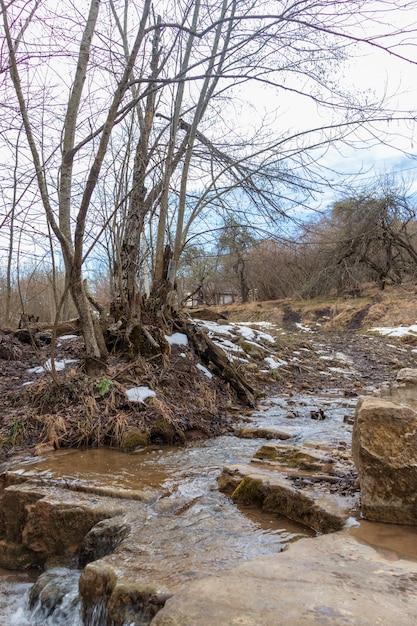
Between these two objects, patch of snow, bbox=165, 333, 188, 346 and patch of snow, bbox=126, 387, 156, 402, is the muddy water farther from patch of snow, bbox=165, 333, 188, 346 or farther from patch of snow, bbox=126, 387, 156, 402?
patch of snow, bbox=165, 333, 188, 346

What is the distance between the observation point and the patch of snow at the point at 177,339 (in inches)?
273

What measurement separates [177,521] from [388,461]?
146cm

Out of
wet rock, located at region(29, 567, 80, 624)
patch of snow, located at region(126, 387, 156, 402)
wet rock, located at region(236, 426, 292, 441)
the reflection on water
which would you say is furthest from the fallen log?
wet rock, located at region(29, 567, 80, 624)

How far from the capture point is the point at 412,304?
1717cm

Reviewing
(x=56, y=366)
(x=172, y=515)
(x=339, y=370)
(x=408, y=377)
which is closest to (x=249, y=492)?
(x=172, y=515)

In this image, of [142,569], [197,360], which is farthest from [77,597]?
[197,360]

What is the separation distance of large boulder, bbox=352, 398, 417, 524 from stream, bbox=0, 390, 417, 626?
0.39 ft

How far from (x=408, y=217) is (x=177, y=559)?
20393mm

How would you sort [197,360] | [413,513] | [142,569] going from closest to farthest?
1. [142,569]
2. [413,513]
3. [197,360]

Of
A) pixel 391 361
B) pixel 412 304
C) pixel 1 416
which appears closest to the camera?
pixel 1 416

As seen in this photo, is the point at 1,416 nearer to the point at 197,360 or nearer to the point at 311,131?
the point at 197,360

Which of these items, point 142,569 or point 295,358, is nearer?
point 142,569

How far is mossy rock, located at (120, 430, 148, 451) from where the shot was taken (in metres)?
4.51

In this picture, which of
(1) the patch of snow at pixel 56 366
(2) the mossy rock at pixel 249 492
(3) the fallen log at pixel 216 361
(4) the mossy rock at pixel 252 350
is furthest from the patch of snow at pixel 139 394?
(4) the mossy rock at pixel 252 350
